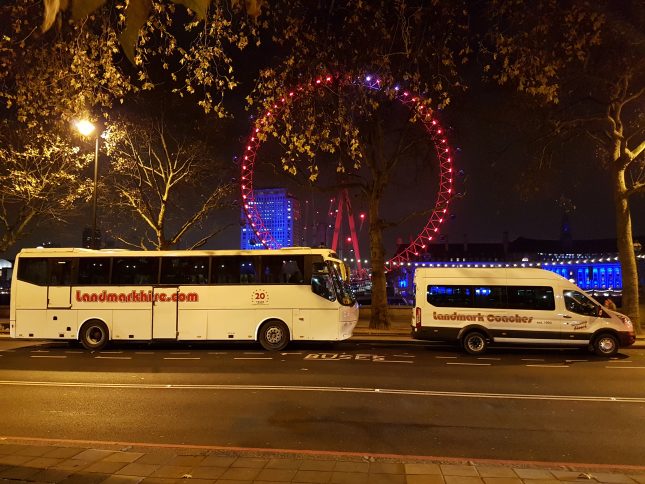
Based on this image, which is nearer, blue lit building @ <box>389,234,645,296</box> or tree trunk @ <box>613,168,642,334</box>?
tree trunk @ <box>613,168,642,334</box>

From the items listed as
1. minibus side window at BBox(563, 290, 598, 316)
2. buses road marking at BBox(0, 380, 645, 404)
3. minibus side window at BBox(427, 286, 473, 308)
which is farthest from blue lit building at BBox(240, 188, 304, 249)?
buses road marking at BBox(0, 380, 645, 404)

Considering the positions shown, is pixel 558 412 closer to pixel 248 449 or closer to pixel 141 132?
pixel 248 449

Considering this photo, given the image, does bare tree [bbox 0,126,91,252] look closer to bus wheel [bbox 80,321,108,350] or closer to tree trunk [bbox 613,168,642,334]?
bus wheel [bbox 80,321,108,350]

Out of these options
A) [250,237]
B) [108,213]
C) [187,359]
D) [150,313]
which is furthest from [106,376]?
[250,237]

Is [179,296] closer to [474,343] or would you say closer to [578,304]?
[474,343]

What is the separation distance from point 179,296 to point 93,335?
120 inches

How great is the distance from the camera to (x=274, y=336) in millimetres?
16875

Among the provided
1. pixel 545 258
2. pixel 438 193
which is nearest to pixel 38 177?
pixel 438 193

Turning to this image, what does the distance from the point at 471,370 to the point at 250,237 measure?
19.7 metres

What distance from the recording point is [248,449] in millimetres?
6344

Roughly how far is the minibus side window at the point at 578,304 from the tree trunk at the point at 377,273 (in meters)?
7.70

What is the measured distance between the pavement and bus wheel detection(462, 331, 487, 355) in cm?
1008

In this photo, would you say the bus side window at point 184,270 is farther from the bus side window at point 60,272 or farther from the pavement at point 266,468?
the pavement at point 266,468

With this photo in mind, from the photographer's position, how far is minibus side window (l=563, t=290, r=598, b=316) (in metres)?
15.7
